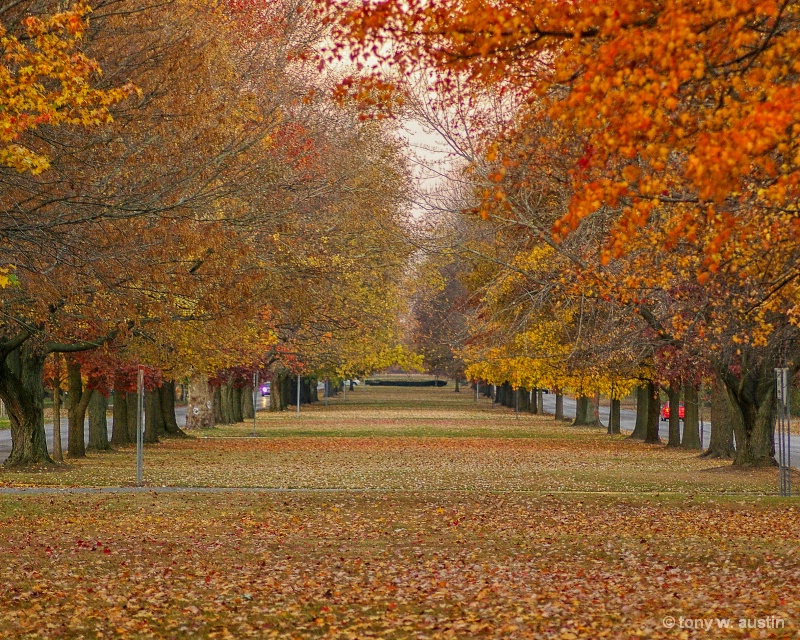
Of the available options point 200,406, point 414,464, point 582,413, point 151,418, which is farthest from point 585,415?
point 414,464

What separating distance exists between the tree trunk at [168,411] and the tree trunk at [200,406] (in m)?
5.20

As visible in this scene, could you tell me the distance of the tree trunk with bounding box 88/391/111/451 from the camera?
40.1 m

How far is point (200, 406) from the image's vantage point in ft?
189

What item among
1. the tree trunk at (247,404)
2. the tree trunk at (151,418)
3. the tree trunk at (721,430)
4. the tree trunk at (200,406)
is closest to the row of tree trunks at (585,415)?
the tree trunk at (200,406)

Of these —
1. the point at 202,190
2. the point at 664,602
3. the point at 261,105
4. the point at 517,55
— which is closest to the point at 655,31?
the point at 517,55

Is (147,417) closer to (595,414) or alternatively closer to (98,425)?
(98,425)

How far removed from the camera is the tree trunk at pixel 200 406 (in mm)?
57375

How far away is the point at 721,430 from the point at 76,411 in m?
18.5

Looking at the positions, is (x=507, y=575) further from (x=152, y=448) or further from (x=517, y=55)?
(x=152, y=448)

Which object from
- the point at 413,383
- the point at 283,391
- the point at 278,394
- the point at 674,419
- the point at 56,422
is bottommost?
the point at 413,383

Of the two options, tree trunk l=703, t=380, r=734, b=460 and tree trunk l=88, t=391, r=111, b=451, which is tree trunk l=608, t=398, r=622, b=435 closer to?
tree trunk l=703, t=380, r=734, b=460

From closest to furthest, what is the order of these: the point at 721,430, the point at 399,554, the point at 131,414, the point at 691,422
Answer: the point at 399,554 < the point at 721,430 < the point at 691,422 < the point at 131,414

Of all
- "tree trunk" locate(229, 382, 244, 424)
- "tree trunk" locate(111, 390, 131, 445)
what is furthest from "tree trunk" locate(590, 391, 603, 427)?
"tree trunk" locate(111, 390, 131, 445)

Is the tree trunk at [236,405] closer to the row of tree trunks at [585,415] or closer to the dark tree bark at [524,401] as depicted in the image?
the row of tree trunks at [585,415]
